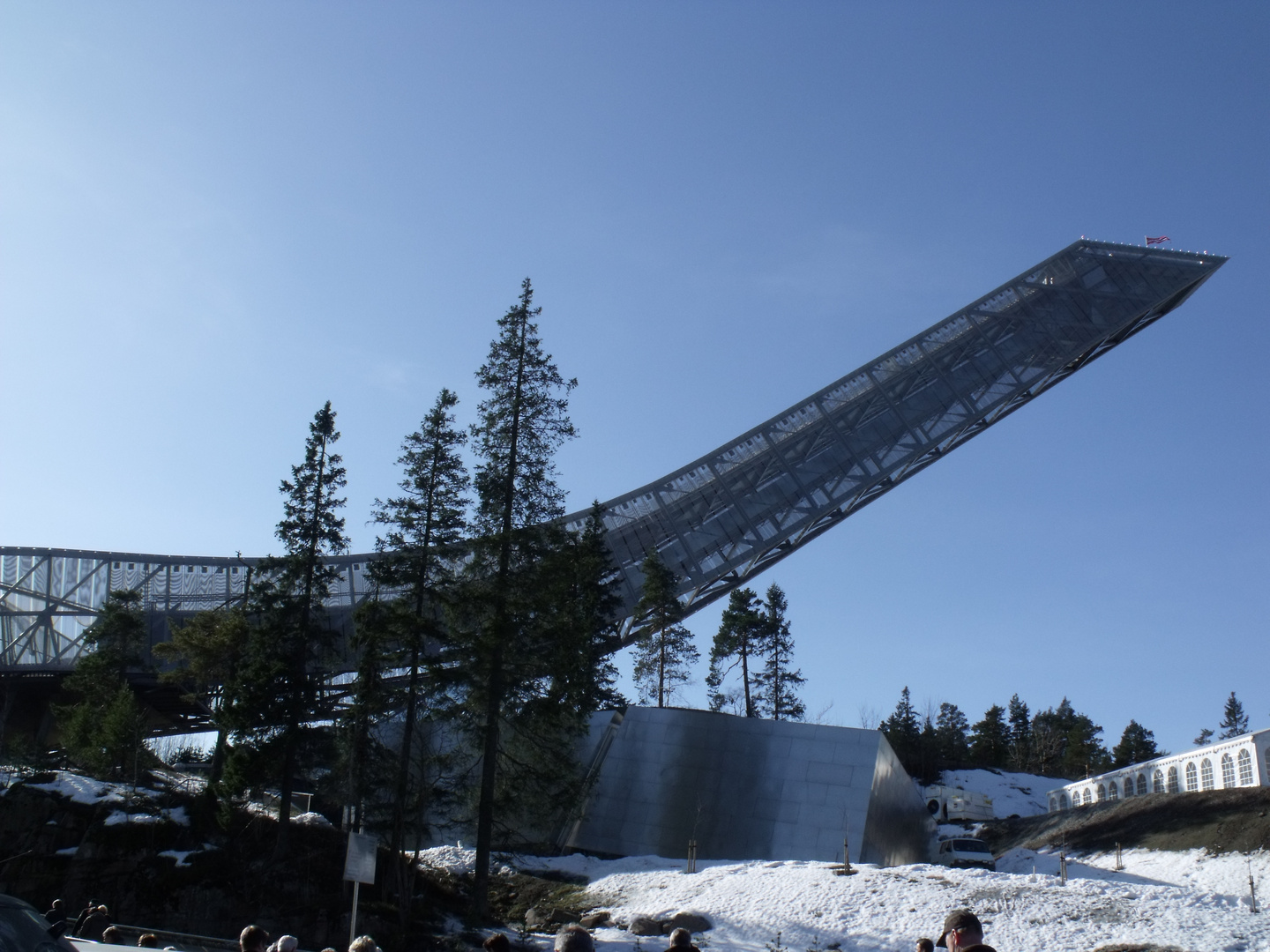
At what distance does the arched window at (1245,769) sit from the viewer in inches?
1668

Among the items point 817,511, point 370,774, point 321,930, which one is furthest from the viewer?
point 817,511

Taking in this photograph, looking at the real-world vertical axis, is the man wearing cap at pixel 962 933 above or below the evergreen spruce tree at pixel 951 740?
below

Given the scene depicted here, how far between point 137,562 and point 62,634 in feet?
17.4

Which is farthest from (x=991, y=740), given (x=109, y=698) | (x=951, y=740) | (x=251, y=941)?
(x=251, y=941)

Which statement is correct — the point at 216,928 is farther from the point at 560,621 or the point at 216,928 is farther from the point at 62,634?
the point at 62,634

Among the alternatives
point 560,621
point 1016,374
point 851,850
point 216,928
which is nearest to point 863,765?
point 851,850

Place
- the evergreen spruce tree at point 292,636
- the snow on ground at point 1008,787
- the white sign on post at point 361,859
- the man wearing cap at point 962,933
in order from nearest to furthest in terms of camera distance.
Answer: the man wearing cap at point 962,933
the white sign on post at point 361,859
the evergreen spruce tree at point 292,636
the snow on ground at point 1008,787

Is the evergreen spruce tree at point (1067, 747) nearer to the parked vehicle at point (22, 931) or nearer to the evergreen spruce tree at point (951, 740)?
the evergreen spruce tree at point (951, 740)

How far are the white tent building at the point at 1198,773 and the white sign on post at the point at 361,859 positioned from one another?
35561mm

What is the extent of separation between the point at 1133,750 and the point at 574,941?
104 meters

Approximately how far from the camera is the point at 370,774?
2925 centimetres

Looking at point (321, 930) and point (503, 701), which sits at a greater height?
point (503, 701)

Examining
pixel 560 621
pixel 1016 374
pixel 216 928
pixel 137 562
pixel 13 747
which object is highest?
pixel 1016 374

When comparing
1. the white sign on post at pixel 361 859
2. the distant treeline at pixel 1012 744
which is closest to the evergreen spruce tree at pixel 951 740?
the distant treeline at pixel 1012 744
